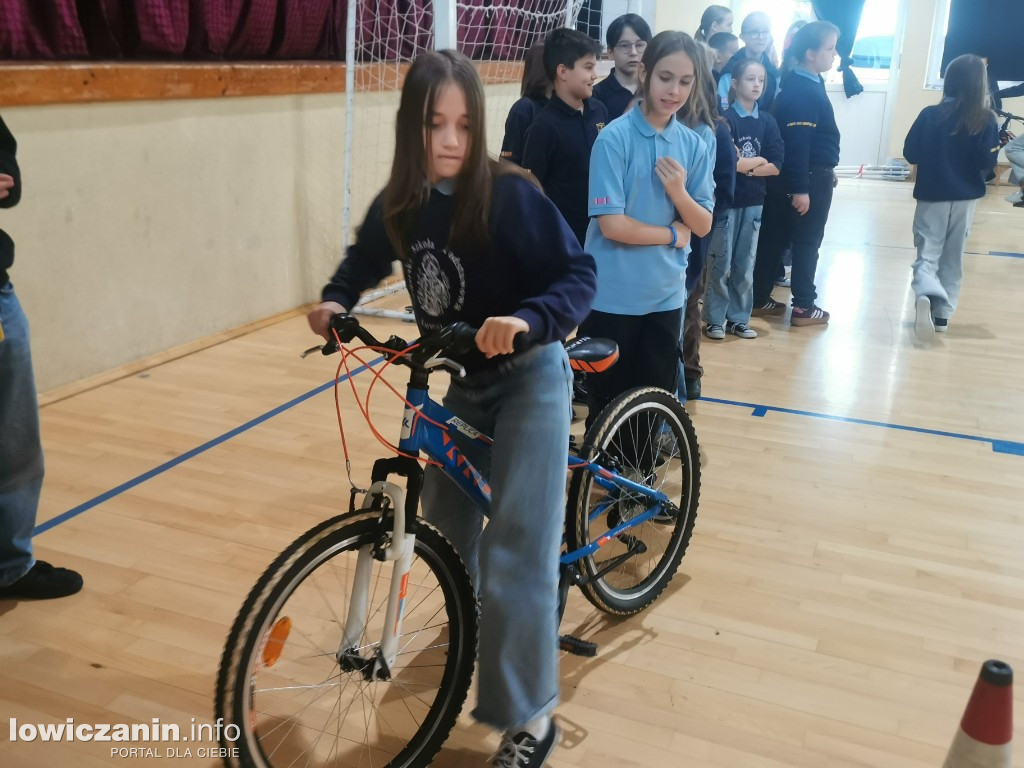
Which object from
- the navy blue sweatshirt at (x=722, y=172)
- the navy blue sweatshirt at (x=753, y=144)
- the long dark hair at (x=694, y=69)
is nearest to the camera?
the long dark hair at (x=694, y=69)

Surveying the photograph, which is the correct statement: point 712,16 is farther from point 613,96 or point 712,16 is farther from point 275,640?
point 275,640

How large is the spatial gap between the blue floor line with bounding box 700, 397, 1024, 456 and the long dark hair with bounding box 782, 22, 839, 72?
74.1 inches

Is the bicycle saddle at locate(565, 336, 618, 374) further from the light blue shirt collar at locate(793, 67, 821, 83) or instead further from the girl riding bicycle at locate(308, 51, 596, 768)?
the light blue shirt collar at locate(793, 67, 821, 83)

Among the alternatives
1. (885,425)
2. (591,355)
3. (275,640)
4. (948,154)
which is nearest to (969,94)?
(948,154)

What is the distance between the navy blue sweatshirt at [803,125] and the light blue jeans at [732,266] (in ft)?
1.18

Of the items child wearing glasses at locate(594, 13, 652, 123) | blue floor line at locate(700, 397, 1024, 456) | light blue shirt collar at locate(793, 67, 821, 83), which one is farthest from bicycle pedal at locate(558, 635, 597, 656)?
light blue shirt collar at locate(793, 67, 821, 83)

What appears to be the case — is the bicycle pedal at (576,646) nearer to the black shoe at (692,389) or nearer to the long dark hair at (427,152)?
the long dark hair at (427,152)

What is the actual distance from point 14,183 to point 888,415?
3.01 m

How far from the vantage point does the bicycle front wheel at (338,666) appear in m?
1.39

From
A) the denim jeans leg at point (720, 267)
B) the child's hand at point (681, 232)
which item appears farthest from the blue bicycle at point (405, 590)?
the denim jeans leg at point (720, 267)

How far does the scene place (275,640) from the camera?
1.43 metres

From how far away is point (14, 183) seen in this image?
2.04 metres

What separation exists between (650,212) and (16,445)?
65.4 inches

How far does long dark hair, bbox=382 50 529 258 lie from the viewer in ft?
4.77
